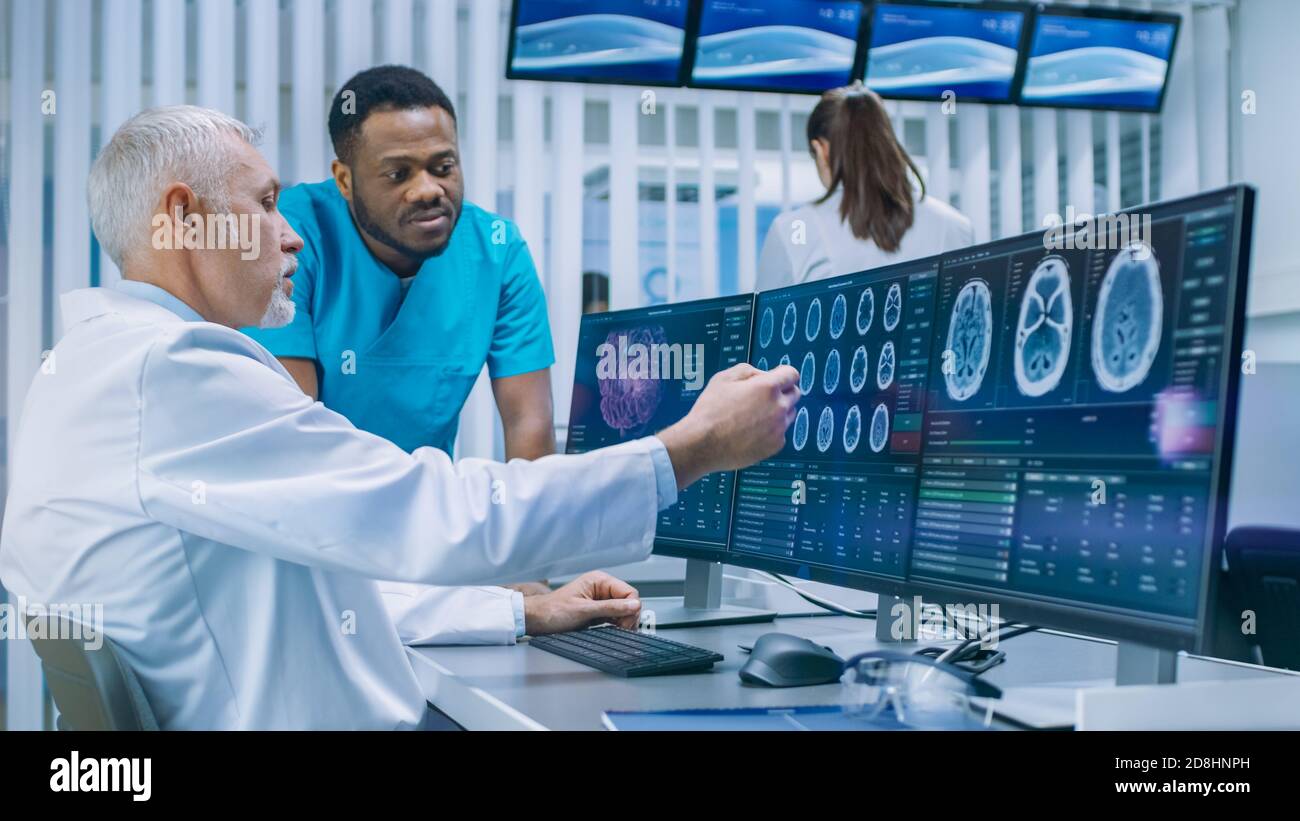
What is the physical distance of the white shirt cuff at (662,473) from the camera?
4.08 feet

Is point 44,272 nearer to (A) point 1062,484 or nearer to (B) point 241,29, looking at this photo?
(B) point 241,29

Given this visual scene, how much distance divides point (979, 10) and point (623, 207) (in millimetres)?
1365

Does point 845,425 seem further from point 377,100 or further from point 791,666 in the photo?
point 377,100

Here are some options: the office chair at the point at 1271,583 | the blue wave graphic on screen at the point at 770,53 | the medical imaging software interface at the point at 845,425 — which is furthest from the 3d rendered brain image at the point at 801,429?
the blue wave graphic on screen at the point at 770,53

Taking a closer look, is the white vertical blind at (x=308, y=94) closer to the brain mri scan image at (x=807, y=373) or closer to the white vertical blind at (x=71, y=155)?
the white vertical blind at (x=71, y=155)

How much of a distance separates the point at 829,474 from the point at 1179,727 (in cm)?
60

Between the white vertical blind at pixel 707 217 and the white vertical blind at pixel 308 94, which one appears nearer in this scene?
the white vertical blind at pixel 308 94

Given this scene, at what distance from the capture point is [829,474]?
1.49 metres

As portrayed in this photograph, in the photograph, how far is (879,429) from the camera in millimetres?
1405

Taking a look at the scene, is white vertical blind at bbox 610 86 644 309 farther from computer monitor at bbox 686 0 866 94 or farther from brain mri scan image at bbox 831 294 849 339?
brain mri scan image at bbox 831 294 849 339

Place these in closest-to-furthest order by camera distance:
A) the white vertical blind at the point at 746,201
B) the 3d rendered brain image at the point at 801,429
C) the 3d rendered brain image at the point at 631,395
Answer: the 3d rendered brain image at the point at 801,429 → the 3d rendered brain image at the point at 631,395 → the white vertical blind at the point at 746,201

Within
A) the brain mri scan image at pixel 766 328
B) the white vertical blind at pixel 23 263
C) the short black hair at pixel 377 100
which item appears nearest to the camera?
the brain mri scan image at pixel 766 328

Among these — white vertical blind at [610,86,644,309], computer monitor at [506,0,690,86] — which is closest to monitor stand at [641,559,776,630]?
white vertical blind at [610,86,644,309]

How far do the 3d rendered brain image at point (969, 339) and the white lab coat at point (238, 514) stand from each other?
1.11 feet
